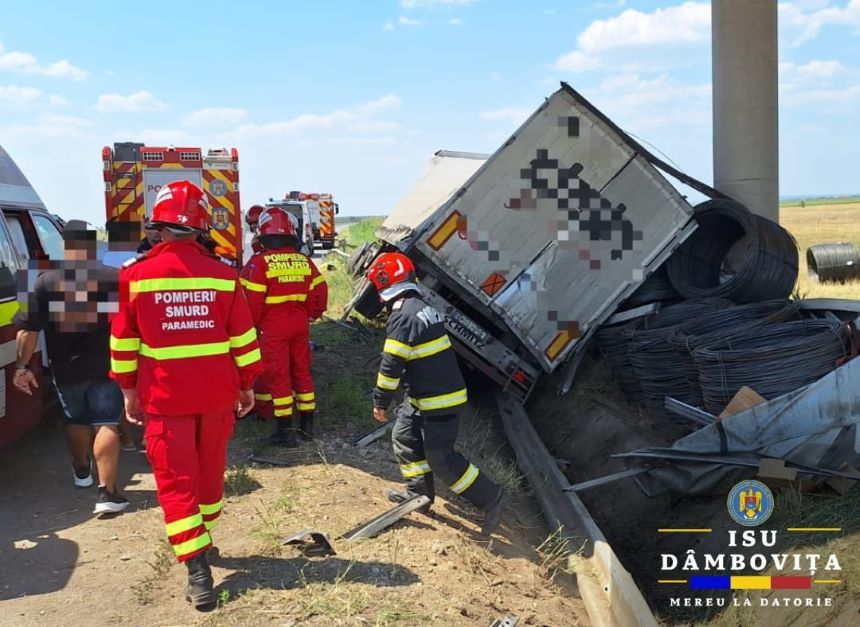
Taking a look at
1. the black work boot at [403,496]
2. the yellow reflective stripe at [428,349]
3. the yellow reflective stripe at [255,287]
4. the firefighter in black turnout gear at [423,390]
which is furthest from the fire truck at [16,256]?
the black work boot at [403,496]

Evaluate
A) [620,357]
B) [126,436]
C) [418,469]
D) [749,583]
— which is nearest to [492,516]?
[418,469]

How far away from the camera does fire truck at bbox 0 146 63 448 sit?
537cm

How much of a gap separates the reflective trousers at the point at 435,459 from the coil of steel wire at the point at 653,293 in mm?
4405

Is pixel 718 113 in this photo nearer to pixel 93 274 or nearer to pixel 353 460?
pixel 353 460

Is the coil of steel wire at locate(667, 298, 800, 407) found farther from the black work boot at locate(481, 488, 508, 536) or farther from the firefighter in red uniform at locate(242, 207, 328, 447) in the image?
the firefighter in red uniform at locate(242, 207, 328, 447)

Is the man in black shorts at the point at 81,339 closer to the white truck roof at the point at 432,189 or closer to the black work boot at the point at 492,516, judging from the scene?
the black work boot at the point at 492,516

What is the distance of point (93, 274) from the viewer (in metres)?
4.96

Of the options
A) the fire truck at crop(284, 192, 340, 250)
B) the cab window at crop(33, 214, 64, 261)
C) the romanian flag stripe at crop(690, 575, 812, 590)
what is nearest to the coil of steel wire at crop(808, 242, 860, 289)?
the romanian flag stripe at crop(690, 575, 812, 590)

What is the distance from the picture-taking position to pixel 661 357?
7.81 meters

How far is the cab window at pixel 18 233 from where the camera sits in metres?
6.30

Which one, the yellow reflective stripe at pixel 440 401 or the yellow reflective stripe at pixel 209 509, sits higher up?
the yellow reflective stripe at pixel 440 401

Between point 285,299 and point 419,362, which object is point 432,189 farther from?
point 419,362

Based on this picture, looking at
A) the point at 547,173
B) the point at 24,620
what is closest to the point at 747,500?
the point at 547,173

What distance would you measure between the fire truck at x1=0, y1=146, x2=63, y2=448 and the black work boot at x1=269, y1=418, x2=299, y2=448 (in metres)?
1.84
